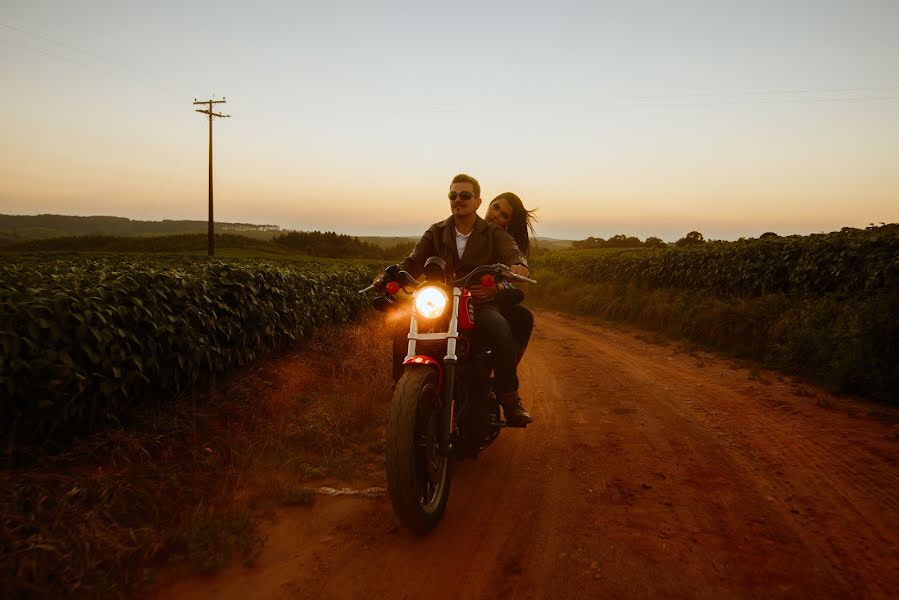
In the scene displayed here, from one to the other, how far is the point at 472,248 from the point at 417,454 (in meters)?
1.82

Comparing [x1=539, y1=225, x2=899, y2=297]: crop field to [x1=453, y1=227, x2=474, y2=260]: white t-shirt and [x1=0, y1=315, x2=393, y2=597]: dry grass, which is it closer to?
[x1=453, y1=227, x2=474, y2=260]: white t-shirt

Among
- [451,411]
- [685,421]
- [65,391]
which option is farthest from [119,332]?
[685,421]

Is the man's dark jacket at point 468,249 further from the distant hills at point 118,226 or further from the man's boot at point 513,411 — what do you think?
the distant hills at point 118,226

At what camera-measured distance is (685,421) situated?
18.1 feet

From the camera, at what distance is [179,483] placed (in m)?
3.54

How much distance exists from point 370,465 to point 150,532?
1773 millimetres

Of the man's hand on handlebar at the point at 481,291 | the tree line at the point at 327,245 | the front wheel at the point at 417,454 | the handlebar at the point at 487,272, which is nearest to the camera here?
the front wheel at the point at 417,454

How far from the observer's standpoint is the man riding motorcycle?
418 cm

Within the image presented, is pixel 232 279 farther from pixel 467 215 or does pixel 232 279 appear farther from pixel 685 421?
pixel 685 421

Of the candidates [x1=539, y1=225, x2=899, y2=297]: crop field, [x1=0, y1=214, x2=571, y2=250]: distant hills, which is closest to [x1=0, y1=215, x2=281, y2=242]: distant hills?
[x1=0, y1=214, x2=571, y2=250]: distant hills

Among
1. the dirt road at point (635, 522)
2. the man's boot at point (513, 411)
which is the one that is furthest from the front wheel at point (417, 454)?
the man's boot at point (513, 411)

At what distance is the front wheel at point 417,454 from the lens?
9.81 feet

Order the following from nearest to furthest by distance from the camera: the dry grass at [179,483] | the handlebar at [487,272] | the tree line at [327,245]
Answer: the dry grass at [179,483] → the handlebar at [487,272] → the tree line at [327,245]

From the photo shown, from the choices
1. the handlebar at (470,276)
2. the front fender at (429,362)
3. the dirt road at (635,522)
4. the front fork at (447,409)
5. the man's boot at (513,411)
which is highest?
the handlebar at (470,276)
